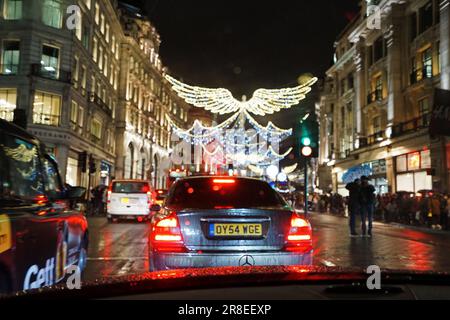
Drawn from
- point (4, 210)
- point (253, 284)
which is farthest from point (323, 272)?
point (4, 210)

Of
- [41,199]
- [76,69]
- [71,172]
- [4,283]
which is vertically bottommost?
[4,283]

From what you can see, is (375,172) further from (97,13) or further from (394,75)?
(97,13)

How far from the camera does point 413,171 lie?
30.2 m

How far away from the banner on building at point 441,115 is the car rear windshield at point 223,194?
50.8ft

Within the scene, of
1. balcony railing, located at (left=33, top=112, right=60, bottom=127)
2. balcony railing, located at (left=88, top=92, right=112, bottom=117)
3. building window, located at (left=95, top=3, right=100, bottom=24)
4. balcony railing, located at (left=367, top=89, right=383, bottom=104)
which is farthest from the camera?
building window, located at (left=95, top=3, right=100, bottom=24)

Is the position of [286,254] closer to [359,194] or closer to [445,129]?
[359,194]

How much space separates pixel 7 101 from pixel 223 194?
29727 millimetres

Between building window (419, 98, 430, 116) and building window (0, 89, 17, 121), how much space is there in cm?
2731

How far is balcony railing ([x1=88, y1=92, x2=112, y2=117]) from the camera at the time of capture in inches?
1551

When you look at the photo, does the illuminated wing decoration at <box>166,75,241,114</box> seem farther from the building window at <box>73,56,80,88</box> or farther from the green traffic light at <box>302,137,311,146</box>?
the building window at <box>73,56,80,88</box>

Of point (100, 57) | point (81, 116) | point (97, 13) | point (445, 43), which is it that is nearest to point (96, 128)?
point (81, 116)

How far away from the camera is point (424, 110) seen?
30.6 metres

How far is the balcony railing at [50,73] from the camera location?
31450 millimetres

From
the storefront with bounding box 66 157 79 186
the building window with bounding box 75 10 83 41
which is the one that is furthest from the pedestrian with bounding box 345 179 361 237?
the building window with bounding box 75 10 83 41
